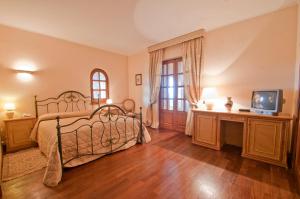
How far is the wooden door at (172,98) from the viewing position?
12.8ft

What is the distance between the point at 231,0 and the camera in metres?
2.19

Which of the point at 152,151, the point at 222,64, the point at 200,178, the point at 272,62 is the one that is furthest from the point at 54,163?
the point at 272,62

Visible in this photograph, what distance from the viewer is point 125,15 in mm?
2582

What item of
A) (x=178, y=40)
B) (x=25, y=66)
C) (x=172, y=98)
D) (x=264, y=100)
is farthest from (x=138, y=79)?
(x=264, y=100)

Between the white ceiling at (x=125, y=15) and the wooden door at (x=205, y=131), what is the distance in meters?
2.00

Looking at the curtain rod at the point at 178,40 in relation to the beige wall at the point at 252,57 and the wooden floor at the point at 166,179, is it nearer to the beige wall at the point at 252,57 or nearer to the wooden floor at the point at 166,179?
the beige wall at the point at 252,57

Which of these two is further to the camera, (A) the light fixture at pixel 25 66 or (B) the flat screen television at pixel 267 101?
(A) the light fixture at pixel 25 66

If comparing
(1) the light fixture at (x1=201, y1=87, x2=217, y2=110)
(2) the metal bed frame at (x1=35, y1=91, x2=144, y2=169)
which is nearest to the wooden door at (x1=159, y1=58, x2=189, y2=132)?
(1) the light fixture at (x1=201, y1=87, x2=217, y2=110)

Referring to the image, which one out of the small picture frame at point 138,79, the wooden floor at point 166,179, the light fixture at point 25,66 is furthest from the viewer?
the small picture frame at point 138,79

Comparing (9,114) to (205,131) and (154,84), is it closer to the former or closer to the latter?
(154,84)

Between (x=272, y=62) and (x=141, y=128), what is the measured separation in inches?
113

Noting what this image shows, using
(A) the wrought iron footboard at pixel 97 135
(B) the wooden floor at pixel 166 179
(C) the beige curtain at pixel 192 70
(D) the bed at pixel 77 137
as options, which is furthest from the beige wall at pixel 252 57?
(D) the bed at pixel 77 137

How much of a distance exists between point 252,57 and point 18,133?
506 centimetres

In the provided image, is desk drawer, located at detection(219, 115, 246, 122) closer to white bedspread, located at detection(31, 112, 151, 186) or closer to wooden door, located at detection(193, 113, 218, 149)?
wooden door, located at detection(193, 113, 218, 149)
